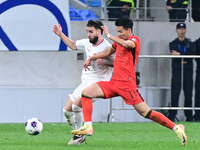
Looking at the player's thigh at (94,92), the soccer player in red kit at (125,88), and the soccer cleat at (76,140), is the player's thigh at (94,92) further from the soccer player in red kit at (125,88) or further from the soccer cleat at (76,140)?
the soccer cleat at (76,140)

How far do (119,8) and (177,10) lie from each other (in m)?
1.59

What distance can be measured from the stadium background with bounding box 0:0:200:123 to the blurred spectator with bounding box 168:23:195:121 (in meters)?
0.28

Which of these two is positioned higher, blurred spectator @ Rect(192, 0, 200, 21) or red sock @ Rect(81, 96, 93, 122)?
blurred spectator @ Rect(192, 0, 200, 21)

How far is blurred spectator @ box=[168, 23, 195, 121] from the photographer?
11.2 metres

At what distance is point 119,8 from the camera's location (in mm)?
11852

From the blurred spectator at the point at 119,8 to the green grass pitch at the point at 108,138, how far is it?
320 cm

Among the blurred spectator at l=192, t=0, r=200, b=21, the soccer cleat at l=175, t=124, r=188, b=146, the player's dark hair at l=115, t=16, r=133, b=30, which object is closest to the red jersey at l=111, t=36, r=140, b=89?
the player's dark hair at l=115, t=16, r=133, b=30

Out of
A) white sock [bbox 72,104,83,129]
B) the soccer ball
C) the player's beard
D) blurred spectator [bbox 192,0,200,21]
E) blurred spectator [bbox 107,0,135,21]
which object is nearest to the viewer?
the soccer ball

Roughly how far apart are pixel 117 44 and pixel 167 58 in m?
5.09

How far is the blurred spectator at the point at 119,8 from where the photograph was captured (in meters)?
11.9

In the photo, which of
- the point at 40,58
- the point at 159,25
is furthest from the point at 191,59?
the point at 40,58

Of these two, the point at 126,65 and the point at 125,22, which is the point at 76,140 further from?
the point at 125,22

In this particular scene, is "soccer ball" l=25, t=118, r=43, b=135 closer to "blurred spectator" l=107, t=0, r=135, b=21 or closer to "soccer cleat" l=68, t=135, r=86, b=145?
"soccer cleat" l=68, t=135, r=86, b=145

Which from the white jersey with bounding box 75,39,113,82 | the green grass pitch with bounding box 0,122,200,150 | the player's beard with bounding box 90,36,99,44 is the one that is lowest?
the green grass pitch with bounding box 0,122,200,150
